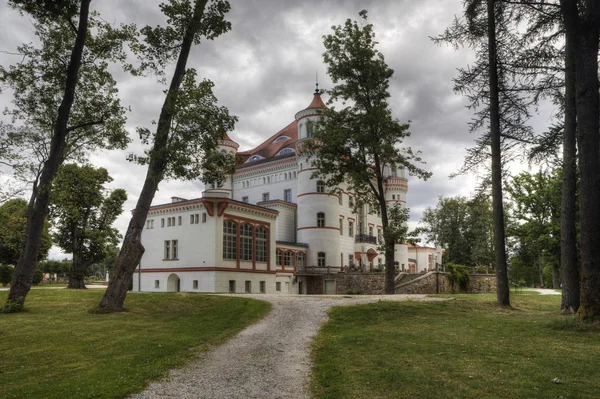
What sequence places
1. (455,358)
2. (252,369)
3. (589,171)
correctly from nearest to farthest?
(252,369), (455,358), (589,171)

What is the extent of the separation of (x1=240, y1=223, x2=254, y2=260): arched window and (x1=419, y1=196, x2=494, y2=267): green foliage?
28.2 m

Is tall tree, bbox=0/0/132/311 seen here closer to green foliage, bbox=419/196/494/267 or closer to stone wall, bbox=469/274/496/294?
stone wall, bbox=469/274/496/294

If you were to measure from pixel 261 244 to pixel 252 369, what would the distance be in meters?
27.7

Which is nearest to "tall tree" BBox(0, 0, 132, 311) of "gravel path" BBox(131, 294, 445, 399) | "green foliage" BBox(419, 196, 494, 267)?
"gravel path" BBox(131, 294, 445, 399)

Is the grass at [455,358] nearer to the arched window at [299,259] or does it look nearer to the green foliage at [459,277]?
the green foliage at [459,277]

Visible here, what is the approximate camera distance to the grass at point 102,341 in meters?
7.45

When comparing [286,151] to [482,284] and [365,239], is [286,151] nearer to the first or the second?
[365,239]

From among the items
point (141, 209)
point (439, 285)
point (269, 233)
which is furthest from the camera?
point (439, 285)

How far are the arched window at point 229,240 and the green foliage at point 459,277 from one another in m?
19.3

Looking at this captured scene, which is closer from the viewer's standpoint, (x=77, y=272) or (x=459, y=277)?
(x=77, y=272)

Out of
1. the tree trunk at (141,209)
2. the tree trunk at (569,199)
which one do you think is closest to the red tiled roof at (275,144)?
the tree trunk at (141,209)

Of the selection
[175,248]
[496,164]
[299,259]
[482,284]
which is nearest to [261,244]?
[175,248]

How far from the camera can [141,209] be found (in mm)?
16094

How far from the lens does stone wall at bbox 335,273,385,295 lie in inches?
1571
